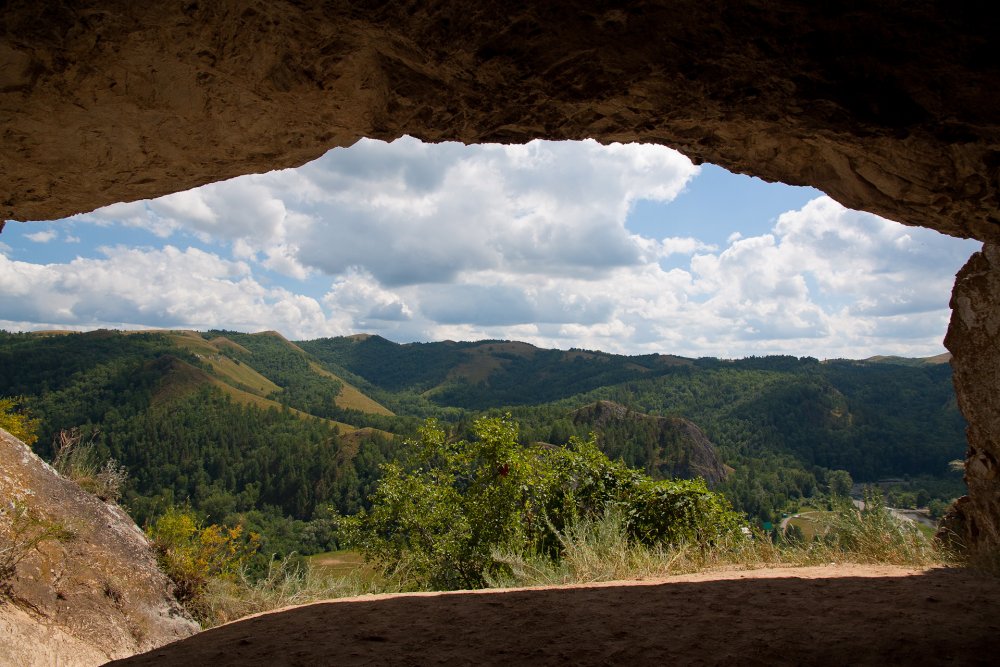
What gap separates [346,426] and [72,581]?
115m

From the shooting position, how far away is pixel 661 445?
75750 millimetres

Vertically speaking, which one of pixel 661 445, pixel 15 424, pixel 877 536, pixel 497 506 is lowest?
pixel 661 445

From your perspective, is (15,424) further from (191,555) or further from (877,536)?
(877,536)

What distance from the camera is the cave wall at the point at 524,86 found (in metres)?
3.04

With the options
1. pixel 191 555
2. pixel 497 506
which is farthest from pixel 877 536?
pixel 191 555

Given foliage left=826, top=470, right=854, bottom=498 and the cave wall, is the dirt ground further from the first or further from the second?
the cave wall

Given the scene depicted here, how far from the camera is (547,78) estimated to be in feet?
11.8

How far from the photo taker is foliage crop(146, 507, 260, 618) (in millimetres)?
8242

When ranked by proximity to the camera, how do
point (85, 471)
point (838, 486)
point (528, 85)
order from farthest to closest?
point (838, 486) < point (85, 471) < point (528, 85)

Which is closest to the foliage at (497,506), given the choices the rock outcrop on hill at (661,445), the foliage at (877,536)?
the foliage at (877,536)

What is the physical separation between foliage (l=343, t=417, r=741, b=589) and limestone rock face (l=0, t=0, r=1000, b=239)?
6034 millimetres

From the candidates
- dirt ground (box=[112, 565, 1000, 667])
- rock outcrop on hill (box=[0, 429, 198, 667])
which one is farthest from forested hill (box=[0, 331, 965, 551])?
dirt ground (box=[112, 565, 1000, 667])

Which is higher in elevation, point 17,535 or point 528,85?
point 528,85

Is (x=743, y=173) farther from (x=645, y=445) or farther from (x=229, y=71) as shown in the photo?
(x=645, y=445)
